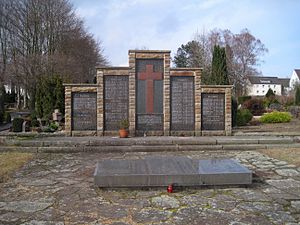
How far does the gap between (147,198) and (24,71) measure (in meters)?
24.7

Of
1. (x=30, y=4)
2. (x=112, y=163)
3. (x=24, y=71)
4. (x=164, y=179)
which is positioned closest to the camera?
(x=164, y=179)

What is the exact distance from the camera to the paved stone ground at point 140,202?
12.7 feet

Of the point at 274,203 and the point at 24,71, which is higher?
the point at 24,71

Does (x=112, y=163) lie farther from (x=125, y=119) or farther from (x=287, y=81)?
(x=287, y=81)

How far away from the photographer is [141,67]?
11875mm

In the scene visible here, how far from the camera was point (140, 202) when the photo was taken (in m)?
4.54

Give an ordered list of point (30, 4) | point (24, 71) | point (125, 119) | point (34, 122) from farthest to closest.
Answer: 1. point (30, 4)
2. point (24, 71)
3. point (34, 122)
4. point (125, 119)

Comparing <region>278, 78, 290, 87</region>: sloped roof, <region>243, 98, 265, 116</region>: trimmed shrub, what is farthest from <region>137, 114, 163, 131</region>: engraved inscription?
<region>278, 78, 290, 87</region>: sloped roof

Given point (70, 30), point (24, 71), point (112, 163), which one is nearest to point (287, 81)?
point (70, 30)

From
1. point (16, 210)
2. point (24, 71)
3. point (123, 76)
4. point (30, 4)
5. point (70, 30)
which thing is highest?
point (30, 4)

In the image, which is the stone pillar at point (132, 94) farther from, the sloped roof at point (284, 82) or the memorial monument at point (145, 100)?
the sloped roof at point (284, 82)

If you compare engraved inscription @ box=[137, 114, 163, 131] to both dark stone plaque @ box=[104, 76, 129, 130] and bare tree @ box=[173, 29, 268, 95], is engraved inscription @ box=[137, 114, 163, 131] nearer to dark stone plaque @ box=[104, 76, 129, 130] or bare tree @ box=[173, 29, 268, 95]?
dark stone plaque @ box=[104, 76, 129, 130]

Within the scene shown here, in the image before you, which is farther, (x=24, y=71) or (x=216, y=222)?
(x=24, y=71)

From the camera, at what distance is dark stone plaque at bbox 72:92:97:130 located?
11867mm
